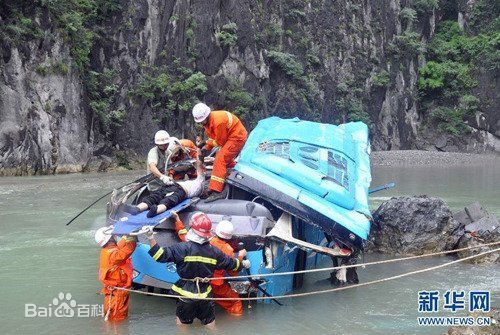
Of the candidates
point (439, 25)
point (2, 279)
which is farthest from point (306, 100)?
point (2, 279)

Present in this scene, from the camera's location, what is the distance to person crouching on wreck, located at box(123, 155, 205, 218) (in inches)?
332

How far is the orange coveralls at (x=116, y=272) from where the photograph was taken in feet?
23.3

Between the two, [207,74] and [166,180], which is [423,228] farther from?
[207,74]

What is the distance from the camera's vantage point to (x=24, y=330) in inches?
288

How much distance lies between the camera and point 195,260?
6824 mm

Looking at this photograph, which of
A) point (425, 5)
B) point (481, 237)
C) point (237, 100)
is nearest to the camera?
point (481, 237)

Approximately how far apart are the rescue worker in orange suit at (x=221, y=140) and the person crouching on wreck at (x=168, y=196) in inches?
11.3

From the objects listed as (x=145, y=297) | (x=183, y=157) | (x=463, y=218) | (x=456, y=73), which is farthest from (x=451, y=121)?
(x=145, y=297)

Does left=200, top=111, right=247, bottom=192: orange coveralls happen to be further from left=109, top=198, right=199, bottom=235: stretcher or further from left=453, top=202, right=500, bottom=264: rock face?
left=453, top=202, right=500, bottom=264: rock face

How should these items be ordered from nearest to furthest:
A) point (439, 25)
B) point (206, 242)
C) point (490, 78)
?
point (206, 242)
point (490, 78)
point (439, 25)

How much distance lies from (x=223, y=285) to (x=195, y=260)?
0.74 meters

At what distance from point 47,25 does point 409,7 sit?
3082cm

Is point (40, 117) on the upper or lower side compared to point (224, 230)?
upper

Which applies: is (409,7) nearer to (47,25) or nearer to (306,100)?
(306,100)
